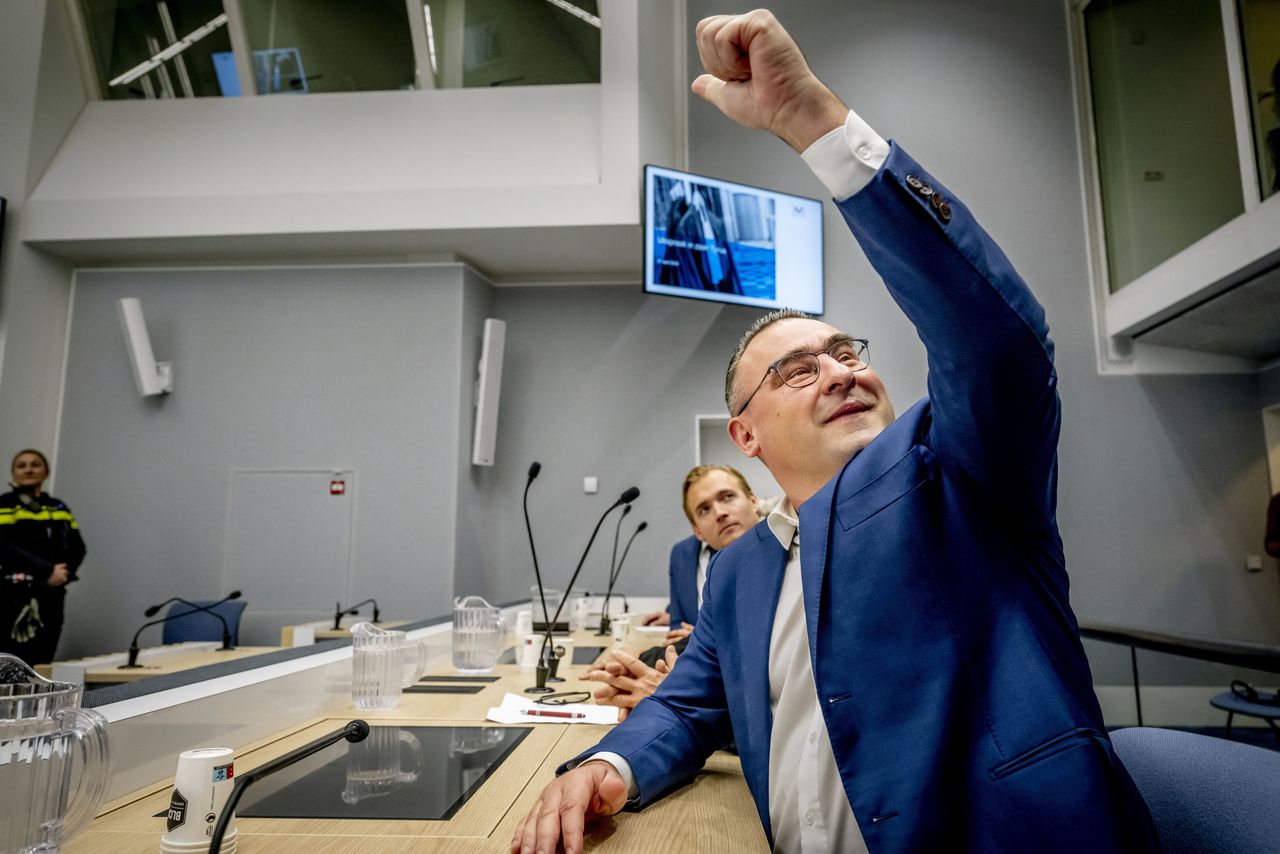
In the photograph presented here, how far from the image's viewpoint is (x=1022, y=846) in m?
0.83

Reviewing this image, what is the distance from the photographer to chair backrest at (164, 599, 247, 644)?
4.37 meters

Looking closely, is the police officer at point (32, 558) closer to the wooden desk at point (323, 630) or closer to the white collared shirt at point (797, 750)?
the wooden desk at point (323, 630)

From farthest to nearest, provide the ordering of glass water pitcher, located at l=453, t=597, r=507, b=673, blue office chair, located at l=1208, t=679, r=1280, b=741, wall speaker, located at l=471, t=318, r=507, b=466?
1. wall speaker, located at l=471, t=318, r=507, b=466
2. blue office chair, located at l=1208, t=679, r=1280, b=741
3. glass water pitcher, located at l=453, t=597, r=507, b=673

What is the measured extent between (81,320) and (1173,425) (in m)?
8.10

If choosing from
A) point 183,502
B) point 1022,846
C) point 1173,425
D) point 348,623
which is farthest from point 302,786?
point 1173,425

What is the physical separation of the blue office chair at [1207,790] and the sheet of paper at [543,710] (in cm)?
106

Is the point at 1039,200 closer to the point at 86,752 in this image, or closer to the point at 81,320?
the point at 86,752

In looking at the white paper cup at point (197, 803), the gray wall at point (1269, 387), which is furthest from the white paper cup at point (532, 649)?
the gray wall at point (1269, 387)

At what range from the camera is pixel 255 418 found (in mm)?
5711

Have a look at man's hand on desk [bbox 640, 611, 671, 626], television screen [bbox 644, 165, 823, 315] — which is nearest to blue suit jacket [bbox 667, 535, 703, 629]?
man's hand on desk [bbox 640, 611, 671, 626]

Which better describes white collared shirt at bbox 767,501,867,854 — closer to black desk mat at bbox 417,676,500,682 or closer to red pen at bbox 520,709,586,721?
red pen at bbox 520,709,586,721

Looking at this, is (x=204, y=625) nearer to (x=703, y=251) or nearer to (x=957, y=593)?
(x=703, y=251)

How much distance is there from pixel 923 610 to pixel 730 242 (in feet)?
14.9

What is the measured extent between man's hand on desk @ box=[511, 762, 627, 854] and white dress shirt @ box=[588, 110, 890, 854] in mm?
44
